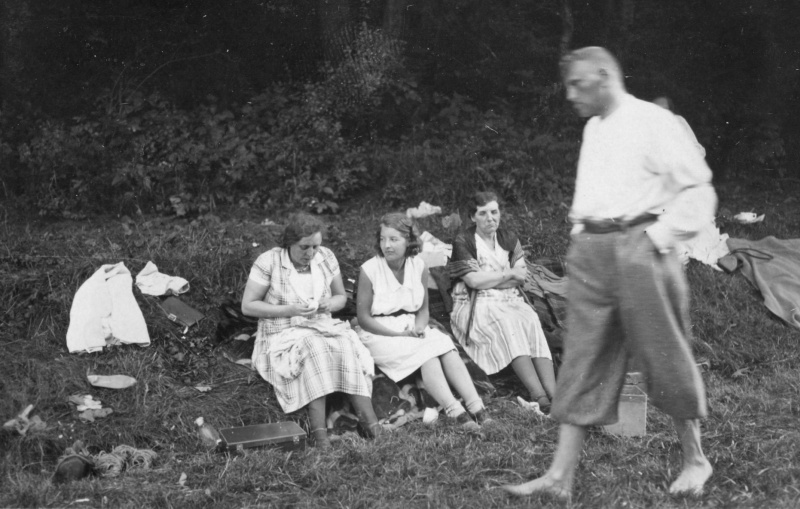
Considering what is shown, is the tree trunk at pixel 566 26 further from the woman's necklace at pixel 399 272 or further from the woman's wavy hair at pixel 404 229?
the woman's necklace at pixel 399 272

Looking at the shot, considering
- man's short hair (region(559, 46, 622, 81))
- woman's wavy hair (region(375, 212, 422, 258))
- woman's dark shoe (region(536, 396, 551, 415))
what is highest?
man's short hair (region(559, 46, 622, 81))

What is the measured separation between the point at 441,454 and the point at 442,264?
223 cm

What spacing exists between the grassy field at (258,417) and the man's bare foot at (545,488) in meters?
0.04

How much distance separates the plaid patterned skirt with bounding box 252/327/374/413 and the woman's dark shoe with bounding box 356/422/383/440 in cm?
18

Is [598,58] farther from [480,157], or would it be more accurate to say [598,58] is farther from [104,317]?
[480,157]

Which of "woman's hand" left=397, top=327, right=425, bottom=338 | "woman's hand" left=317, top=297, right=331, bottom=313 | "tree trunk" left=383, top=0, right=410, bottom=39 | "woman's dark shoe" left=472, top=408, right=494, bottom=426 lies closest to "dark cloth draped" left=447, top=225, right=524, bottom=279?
"woman's hand" left=397, top=327, right=425, bottom=338

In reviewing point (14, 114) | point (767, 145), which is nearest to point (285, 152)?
point (14, 114)

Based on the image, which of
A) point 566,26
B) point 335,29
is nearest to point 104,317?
point 335,29

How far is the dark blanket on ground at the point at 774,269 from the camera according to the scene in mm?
6445

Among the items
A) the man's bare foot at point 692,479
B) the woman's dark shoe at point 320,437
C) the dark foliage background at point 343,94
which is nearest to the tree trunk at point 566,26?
the dark foliage background at point 343,94

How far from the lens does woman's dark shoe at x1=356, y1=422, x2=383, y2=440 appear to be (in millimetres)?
4559

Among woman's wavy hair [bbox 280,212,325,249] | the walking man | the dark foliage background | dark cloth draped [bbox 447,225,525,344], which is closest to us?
the walking man

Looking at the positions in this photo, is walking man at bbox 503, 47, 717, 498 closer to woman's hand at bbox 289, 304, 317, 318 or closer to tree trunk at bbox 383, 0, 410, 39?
woman's hand at bbox 289, 304, 317, 318

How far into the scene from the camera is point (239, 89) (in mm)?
8875
